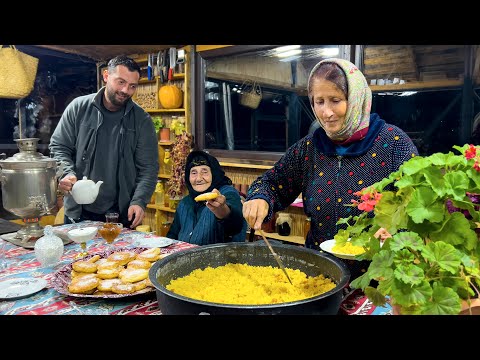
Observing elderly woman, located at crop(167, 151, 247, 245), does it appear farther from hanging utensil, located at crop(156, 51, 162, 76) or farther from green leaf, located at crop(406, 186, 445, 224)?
hanging utensil, located at crop(156, 51, 162, 76)

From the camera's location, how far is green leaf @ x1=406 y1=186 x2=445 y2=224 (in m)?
0.75

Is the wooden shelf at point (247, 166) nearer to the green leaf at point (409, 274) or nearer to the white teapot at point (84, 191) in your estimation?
the white teapot at point (84, 191)

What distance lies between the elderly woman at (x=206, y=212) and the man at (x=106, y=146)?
385mm

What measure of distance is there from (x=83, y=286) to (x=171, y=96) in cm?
379

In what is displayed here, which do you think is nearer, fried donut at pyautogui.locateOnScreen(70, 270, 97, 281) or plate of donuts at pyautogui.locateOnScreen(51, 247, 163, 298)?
plate of donuts at pyautogui.locateOnScreen(51, 247, 163, 298)

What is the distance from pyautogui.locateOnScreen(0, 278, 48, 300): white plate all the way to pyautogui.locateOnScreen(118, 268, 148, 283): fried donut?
0.26 meters

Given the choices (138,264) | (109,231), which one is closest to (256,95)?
(109,231)

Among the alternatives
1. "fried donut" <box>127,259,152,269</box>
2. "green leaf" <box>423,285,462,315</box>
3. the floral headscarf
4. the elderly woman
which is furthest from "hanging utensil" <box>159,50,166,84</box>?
"green leaf" <box>423,285,462,315</box>

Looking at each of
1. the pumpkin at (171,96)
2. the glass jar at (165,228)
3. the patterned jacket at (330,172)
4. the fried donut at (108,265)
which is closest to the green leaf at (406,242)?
the patterned jacket at (330,172)

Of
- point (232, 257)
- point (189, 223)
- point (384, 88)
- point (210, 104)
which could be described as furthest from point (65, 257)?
point (210, 104)

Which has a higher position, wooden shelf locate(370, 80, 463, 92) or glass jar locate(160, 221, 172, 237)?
wooden shelf locate(370, 80, 463, 92)

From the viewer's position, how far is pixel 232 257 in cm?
148

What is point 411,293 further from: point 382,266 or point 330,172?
point 330,172
